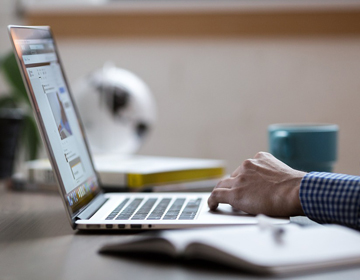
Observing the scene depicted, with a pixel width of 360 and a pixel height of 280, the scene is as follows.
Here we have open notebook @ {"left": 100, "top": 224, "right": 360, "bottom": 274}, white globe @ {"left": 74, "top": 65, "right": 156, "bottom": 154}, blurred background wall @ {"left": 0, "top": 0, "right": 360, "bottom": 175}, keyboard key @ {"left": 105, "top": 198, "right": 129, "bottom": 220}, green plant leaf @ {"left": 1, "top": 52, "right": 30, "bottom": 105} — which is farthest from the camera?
blurred background wall @ {"left": 0, "top": 0, "right": 360, "bottom": 175}

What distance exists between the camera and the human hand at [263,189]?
27.7 inches

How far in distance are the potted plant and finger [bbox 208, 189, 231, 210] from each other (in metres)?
0.73

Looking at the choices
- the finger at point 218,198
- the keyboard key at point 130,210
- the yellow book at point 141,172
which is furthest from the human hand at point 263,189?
the yellow book at point 141,172

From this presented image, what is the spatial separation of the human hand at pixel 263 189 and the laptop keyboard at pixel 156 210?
47 millimetres

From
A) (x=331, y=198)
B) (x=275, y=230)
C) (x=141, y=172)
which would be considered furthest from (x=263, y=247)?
(x=141, y=172)

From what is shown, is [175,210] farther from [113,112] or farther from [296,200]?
[113,112]

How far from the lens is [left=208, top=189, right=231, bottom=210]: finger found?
756 mm

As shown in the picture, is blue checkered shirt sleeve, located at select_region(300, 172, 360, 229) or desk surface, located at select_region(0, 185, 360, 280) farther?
blue checkered shirt sleeve, located at select_region(300, 172, 360, 229)

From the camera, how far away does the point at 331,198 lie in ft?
2.16

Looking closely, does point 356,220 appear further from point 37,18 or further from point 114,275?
point 37,18

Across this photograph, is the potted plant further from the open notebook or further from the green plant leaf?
the open notebook

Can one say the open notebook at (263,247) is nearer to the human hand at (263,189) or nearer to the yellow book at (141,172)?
the human hand at (263,189)

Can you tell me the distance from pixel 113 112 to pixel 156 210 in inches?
27.7

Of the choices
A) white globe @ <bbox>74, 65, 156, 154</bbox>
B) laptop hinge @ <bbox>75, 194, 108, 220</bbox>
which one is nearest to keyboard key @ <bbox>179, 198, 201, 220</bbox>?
laptop hinge @ <bbox>75, 194, 108, 220</bbox>
